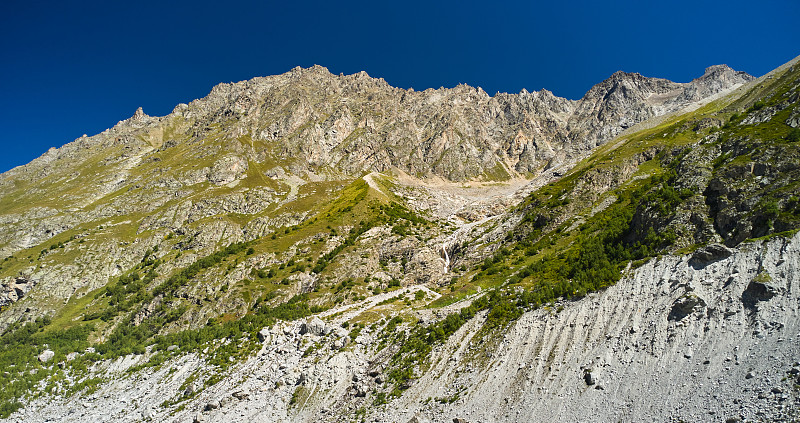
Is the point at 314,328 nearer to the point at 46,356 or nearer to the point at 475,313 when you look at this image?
the point at 475,313

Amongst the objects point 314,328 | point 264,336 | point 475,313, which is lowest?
point 475,313

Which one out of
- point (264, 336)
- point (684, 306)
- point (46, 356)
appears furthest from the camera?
point (46, 356)

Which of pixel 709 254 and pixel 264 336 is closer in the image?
pixel 709 254

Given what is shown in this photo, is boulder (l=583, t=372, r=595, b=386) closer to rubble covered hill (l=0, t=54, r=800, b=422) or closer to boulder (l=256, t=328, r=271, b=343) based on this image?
→ rubble covered hill (l=0, t=54, r=800, b=422)

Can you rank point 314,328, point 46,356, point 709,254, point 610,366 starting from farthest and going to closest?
point 46,356, point 314,328, point 709,254, point 610,366

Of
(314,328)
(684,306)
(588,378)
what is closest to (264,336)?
(314,328)

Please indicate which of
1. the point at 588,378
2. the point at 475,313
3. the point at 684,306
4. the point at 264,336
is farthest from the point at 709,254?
the point at 264,336

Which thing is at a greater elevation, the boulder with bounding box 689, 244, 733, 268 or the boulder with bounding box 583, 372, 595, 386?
the boulder with bounding box 689, 244, 733, 268

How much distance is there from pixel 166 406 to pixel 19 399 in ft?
128

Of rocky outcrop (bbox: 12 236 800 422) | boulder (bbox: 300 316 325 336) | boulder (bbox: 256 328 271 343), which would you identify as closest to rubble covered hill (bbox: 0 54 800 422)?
rocky outcrop (bbox: 12 236 800 422)

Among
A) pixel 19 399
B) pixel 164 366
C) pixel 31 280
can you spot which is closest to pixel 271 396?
pixel 164 366

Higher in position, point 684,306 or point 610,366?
point 684,306

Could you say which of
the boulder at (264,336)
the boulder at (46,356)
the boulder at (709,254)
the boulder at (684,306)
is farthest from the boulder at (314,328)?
the boulder at (46,356)

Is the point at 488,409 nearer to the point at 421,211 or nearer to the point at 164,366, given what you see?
the point at 164,366
